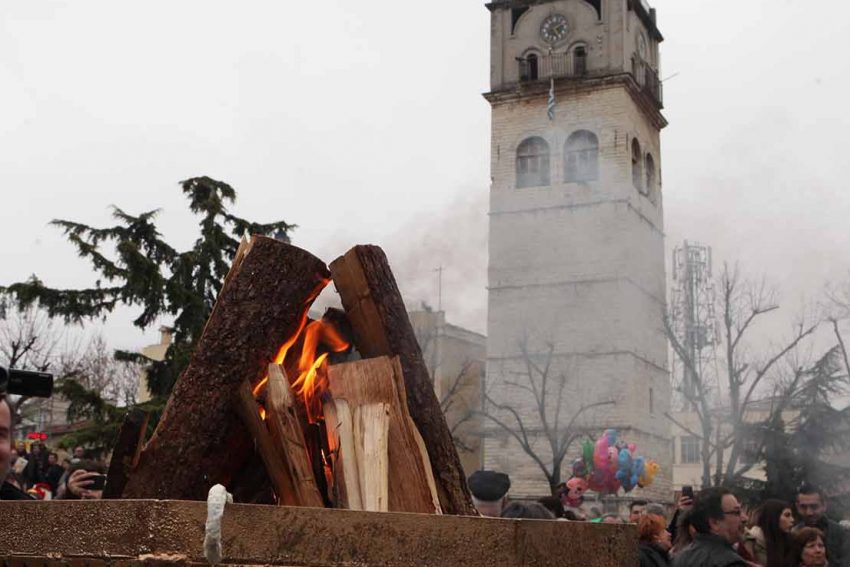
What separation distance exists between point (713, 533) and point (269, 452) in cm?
270

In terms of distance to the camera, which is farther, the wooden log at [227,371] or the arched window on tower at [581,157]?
the arched window on tower at [581,157]

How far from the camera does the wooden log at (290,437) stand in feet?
13.8

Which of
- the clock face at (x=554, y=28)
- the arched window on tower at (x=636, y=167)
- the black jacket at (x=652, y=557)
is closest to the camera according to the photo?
the black jacket at (x=652, y=557)

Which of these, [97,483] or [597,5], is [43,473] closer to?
[97,483]

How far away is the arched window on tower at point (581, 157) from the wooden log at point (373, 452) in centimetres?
4555

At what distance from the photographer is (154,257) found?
1919 centimetres

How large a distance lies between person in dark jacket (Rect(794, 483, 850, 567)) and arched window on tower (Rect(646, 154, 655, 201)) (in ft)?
149

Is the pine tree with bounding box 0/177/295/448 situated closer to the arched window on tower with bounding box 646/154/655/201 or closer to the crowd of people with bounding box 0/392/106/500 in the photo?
the crowd of people with bounding box 0/392/106/500

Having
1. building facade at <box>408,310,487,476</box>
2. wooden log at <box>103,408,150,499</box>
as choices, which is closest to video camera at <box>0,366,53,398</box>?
wooden log at <box>103,408,150,499</box>

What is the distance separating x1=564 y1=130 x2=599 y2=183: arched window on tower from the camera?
49344 mm

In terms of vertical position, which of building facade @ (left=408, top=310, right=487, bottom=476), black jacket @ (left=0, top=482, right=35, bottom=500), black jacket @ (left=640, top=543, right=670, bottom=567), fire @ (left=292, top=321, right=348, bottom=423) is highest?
building facade @ (left=408, top=310, right=487, bottom=476)

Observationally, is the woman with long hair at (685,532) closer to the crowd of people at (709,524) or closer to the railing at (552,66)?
the crowd of people at (709,524)

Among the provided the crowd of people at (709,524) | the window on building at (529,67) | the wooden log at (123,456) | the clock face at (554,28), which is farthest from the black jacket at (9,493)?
the clock face at (554,28)

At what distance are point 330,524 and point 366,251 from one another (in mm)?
1830
